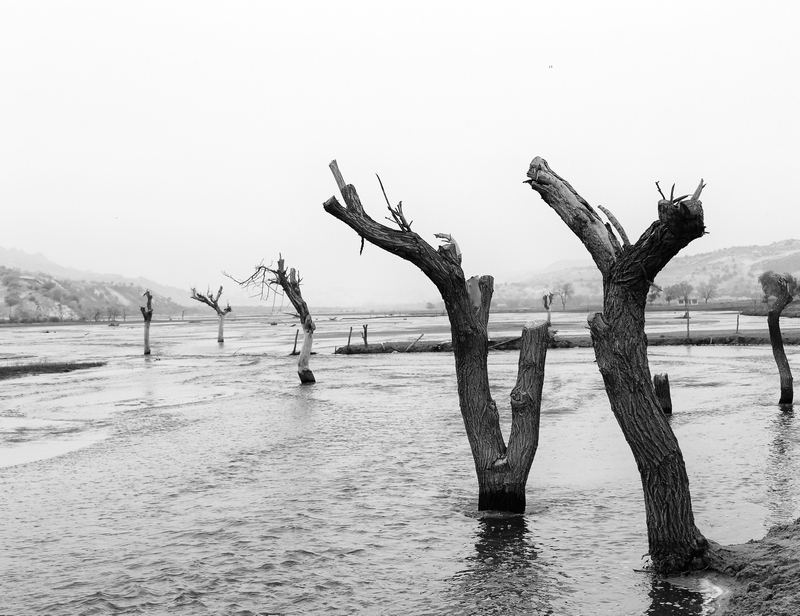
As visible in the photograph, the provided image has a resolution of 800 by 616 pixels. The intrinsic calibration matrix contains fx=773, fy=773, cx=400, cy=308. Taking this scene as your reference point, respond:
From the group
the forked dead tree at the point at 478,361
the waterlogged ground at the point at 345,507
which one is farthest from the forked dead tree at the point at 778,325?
the forked dead tree at the point at 478,361

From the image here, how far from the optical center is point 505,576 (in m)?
7.84

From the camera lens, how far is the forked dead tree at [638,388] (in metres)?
6.96

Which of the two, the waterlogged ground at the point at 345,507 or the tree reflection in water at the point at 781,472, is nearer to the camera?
the waterlogged ground at the point at 345,507

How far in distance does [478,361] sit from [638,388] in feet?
8.89

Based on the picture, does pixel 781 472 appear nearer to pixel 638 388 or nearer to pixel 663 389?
pixel 663 389

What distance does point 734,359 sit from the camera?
3406cm

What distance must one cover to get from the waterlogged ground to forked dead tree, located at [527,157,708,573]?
1.47 ft

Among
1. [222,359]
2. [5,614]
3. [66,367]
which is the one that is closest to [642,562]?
[5,614]

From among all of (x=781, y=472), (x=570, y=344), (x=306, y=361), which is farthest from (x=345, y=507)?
(x=570, y=344)

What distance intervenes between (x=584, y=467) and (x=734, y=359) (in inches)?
944

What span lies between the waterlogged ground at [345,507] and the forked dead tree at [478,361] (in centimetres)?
62

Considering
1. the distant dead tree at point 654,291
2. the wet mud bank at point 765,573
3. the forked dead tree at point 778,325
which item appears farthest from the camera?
the forked dead tree at point 778,325

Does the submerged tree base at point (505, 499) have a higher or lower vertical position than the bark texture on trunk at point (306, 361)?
lower

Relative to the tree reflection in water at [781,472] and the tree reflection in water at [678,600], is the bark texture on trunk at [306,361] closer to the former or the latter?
the tree reflection in water at [781,472]
